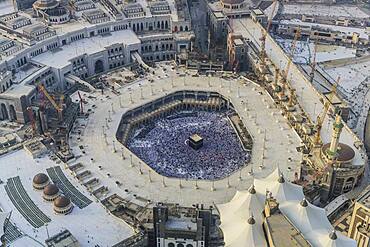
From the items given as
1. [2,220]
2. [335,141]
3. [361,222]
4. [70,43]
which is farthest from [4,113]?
[361,222]

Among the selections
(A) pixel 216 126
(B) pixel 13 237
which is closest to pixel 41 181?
(B) pixel 13 237

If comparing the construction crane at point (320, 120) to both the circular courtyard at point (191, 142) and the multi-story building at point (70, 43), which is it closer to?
the circular courtyard at point (191, 142)

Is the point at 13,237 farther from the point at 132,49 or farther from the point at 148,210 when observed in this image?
the point at 132,49

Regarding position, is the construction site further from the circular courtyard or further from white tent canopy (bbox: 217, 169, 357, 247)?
the circular courtyard

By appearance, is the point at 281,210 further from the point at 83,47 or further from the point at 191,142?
the point at 83,47

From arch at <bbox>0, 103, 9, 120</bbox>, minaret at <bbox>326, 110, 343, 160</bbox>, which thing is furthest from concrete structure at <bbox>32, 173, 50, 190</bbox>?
minaret at <bbox>326, 110, 343, 160</bbox>

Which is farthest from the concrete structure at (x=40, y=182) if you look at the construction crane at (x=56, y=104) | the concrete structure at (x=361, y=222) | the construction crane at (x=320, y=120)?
A: the concrete structure at (x=361, y=222)
